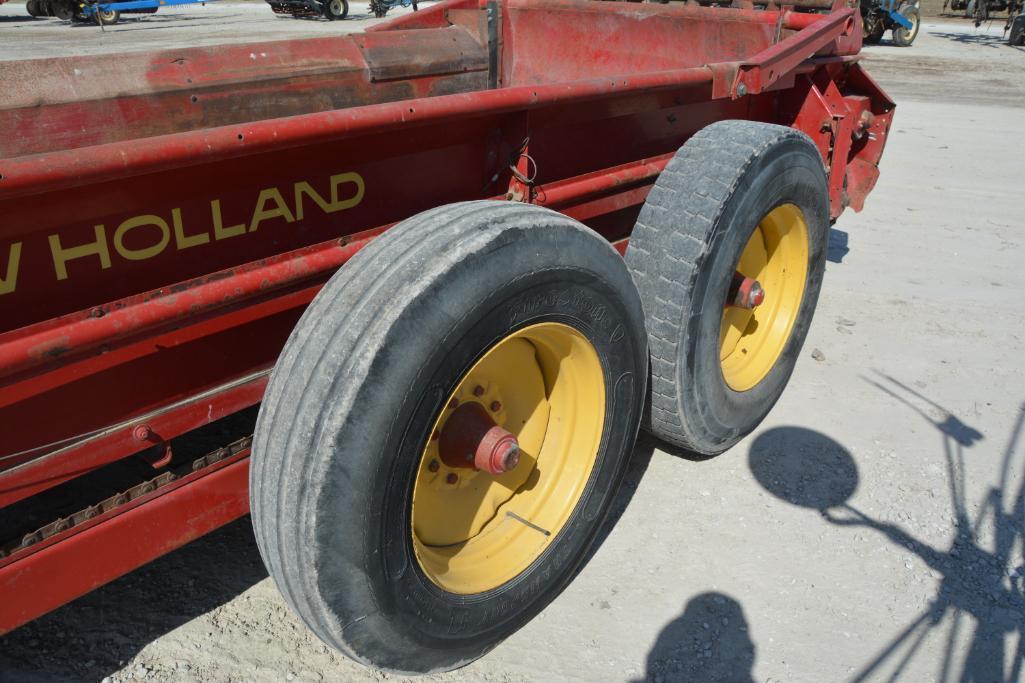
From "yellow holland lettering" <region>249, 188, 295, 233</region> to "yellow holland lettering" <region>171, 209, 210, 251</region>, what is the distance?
122 mm

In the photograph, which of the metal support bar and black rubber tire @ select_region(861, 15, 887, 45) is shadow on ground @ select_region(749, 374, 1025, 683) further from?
black rubber tire @ select_region(861, 15, 887, 45)

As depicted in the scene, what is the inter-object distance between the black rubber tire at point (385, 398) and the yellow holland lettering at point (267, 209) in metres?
0.29

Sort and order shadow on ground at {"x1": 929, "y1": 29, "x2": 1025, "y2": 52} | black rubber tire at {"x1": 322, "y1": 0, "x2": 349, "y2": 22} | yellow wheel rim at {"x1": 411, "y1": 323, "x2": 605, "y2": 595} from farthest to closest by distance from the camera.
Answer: black rubber tire at {"x1": 322, "y1": 0, "x2": 349, "y2": 22}
shadow on ground at {"x1": 929, "y1": 29, "x2": 1025, "y2": 52}
yellow wheel rim at {"x1": 411, "y1": 323, "x2": 605, "y2": 595}

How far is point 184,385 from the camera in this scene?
1.97 metres

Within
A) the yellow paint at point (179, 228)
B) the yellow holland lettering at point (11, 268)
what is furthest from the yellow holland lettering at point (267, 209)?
the yellow holland lettering at point (11, 268)

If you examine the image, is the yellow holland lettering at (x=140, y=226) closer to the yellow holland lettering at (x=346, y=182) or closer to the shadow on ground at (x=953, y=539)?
the yellow holland lettering at (x=346, y=182)

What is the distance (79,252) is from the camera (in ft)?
5.45

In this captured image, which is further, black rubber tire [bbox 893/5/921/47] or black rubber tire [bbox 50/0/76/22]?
black rubber tire [bbox 50/0/76/22]

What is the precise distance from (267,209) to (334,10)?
21114mm

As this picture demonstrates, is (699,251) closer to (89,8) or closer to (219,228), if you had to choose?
(219,228)

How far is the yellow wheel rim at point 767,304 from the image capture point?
3.21 meters

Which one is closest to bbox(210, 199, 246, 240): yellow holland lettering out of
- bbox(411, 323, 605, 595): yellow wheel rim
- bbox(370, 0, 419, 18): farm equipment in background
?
bbox(411, 323, 605, 595): yellow wheel rim

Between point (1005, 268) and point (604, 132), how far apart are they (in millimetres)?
3635

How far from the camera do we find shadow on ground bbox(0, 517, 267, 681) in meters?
2.21
